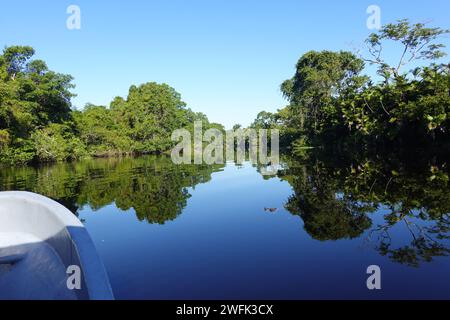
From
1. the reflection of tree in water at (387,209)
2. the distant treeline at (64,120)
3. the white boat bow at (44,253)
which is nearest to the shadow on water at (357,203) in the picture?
the reflection of tree in water at (387,209)

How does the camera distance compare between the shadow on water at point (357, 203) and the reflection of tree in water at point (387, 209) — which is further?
the shadow on water at point (357, 203)

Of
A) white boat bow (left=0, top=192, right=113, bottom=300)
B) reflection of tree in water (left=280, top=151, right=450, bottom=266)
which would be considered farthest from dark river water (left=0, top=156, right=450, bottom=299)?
white boat bow (left=0, top=192, right=113, bottom=300)

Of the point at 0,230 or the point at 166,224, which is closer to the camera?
the point at 0,230

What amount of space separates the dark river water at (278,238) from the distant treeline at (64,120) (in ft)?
64.1

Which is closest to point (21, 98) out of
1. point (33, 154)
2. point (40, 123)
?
point (40, 123)

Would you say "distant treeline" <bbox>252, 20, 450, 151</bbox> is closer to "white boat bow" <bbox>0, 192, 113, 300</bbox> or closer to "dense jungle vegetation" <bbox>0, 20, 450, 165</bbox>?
"dense jungle vegetation" <bbox>0, 20, 450, 165</bbox>

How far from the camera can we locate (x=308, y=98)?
47.0 m

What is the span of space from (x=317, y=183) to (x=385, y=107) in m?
16.8

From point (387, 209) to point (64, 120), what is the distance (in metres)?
41.9

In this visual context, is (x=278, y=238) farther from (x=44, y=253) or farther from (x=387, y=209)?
(x=44, y=253)

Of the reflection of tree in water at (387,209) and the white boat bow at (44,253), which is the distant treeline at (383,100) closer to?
the reflection of tree in water at (387,209)

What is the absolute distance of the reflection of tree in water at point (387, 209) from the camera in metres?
5.95
